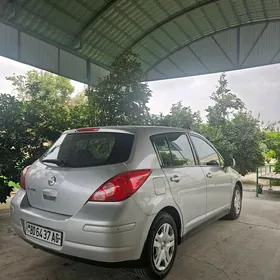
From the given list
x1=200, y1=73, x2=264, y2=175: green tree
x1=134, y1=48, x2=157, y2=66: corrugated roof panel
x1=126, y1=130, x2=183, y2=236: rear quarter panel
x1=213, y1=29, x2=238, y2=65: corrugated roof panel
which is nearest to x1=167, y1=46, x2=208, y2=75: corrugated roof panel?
x1=134, y1=48, x2=157, y2=66: corrugated roof panel

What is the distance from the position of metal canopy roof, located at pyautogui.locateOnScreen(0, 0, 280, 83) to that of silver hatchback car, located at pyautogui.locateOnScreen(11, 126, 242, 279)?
28.6 ft

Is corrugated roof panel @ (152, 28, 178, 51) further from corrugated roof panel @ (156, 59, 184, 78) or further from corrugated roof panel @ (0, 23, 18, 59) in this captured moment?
corrugated roof panel @ (0, 23, 18, 59)

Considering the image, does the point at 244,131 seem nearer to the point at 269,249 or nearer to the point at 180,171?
the point at 269,249

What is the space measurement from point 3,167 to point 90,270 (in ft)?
8.38

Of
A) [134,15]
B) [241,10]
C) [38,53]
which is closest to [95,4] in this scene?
[134,15]

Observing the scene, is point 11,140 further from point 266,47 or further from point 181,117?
point 266,47

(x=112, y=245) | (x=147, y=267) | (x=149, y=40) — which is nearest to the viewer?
(x=112, y=245)

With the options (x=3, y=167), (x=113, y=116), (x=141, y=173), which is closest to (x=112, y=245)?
(x=141, y=173)

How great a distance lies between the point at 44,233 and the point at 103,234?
0.58 meters

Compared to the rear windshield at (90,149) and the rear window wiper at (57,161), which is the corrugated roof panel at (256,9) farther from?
the rear window wiper at (57,161)

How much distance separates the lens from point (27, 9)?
9461 millimetres

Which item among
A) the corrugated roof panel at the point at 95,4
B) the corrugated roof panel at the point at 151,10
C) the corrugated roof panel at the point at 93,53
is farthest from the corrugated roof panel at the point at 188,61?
the corrugated roof panel at the point at 95,4

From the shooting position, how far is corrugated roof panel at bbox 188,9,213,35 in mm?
12892

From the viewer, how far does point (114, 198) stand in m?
2.09
